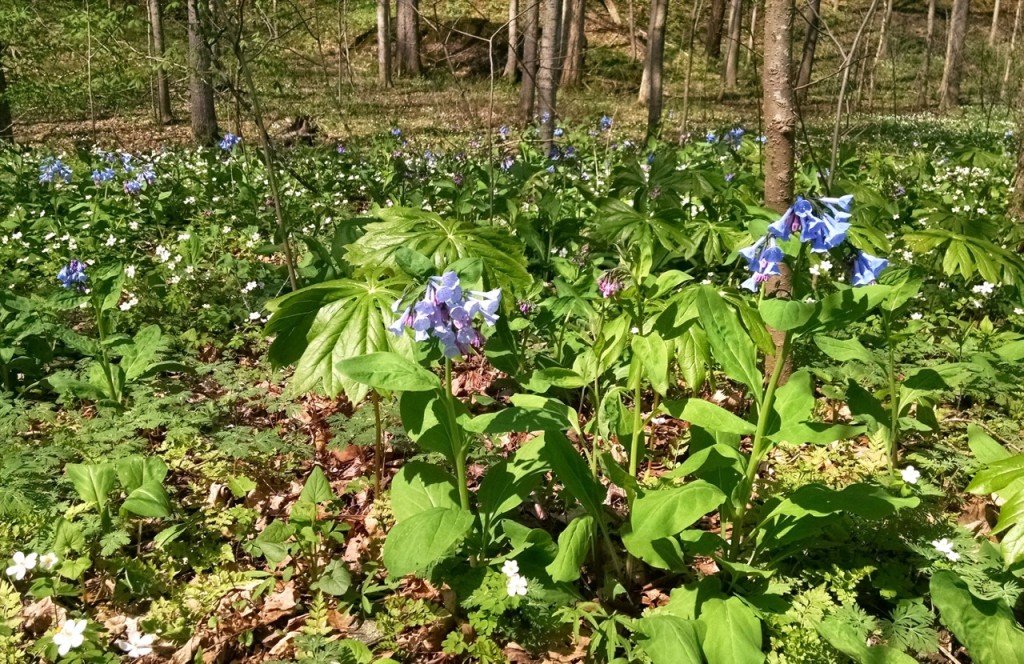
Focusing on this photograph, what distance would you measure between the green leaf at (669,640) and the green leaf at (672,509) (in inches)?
7.8

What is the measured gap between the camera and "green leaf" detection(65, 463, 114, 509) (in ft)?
6.46

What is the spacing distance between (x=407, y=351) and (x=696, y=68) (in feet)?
72.4

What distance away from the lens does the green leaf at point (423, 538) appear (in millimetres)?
1509

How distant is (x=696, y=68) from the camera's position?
70.0ft

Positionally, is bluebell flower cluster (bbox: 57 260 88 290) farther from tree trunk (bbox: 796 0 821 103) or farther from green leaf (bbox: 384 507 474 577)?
tree trunk (bbox: 796 0 821 103)

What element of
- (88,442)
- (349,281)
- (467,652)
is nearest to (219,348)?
(88,442)

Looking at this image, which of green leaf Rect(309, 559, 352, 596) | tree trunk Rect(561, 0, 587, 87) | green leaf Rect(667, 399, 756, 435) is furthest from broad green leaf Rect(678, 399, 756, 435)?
tree trunk Rect(561, 0, 587, 87)

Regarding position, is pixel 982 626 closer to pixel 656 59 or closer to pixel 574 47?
pixel 656 59

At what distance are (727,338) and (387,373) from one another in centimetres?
72

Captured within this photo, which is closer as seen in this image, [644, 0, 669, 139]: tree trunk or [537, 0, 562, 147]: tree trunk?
[537, 0, 562, 147]: tree trunk

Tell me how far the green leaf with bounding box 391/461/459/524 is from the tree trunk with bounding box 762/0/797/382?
1.19 m

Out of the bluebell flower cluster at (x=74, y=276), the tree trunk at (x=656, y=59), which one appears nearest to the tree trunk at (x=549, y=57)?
the tree trunk at (x=656, y=59)

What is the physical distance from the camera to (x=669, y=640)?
1438 millimetres

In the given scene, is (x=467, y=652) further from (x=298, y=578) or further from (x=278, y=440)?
(x=278, y=440)
